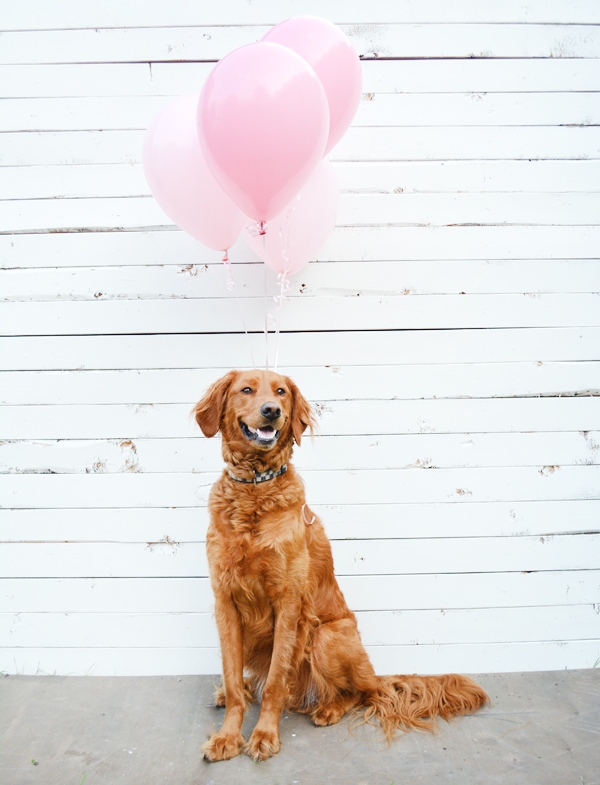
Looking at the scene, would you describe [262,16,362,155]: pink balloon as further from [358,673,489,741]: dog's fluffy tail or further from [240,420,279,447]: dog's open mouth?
[358,673,489,741]: dog's fluffy tail

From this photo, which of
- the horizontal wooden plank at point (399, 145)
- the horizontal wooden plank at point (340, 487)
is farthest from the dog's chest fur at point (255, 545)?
the horizontal wooden plank at point (399, 145)

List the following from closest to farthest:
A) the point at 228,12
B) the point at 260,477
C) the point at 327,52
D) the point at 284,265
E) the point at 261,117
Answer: the point at 261,117, the point at 327,52, the point at 260,477, the point at 284,265, the point at 228,12

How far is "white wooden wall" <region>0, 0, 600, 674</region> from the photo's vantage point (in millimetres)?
2324

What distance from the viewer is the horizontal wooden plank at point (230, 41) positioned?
7.48 feet

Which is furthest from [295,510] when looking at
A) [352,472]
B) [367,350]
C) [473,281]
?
[473,281]

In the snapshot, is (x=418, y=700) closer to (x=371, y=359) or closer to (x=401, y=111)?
(x=371, y=359)

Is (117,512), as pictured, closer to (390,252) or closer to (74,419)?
(74,419)

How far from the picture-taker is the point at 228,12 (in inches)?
89.2

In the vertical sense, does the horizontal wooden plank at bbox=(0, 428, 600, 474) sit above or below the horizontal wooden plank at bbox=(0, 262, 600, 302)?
below

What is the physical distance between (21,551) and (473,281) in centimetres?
220

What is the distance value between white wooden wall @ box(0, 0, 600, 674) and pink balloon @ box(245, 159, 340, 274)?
32 centimetres

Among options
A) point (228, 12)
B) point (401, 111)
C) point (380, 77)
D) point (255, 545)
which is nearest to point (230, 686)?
point (255, 545)

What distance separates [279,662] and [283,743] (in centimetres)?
28

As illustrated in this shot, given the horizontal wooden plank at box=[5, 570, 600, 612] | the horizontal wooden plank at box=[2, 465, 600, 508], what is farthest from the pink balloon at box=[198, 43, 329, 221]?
the horizontal wooden plank at box=[5, 570, 600, 612]
